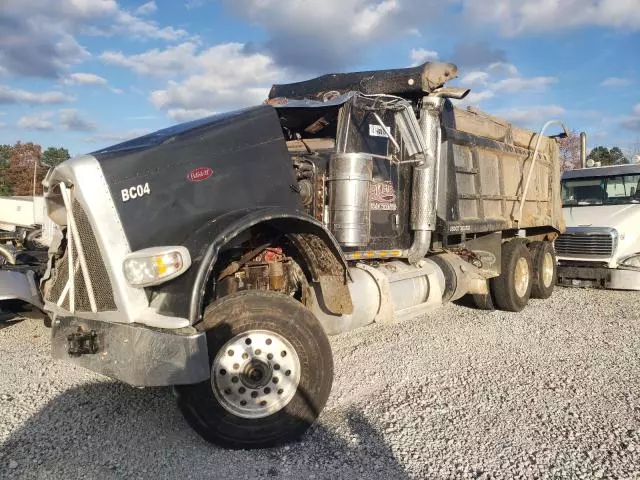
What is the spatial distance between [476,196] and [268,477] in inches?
204

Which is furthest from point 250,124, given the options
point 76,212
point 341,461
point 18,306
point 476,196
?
point 476,196

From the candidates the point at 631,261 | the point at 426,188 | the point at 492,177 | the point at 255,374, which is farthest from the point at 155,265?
the point at 631,261

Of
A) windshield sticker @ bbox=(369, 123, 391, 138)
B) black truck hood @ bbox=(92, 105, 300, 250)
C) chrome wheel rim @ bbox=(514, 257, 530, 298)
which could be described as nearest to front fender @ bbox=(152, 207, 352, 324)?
black truck hood @ bbox=(92, 105, 300, 250)

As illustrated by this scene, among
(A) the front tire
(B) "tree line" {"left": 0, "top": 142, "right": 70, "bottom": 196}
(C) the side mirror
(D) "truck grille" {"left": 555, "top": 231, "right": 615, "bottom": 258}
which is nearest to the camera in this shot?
(A) the front tire

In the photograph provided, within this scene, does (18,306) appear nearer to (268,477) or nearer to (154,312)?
(154,312)

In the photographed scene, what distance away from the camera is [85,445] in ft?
12.2

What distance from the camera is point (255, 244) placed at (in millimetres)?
4570

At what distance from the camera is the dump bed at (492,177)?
6.83 metres

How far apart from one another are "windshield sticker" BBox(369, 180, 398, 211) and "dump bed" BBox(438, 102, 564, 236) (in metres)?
1.04

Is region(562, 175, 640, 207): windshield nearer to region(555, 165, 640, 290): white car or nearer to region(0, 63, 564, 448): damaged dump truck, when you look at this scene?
region(555, 165, 640, 290): white car

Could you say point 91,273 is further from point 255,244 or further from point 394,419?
point 394,419

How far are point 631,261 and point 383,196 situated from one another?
245 inches

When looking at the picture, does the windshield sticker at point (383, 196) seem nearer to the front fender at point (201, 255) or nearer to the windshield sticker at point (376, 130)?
the windshield sticker at point (376, 130)

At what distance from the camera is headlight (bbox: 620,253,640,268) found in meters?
9.55
